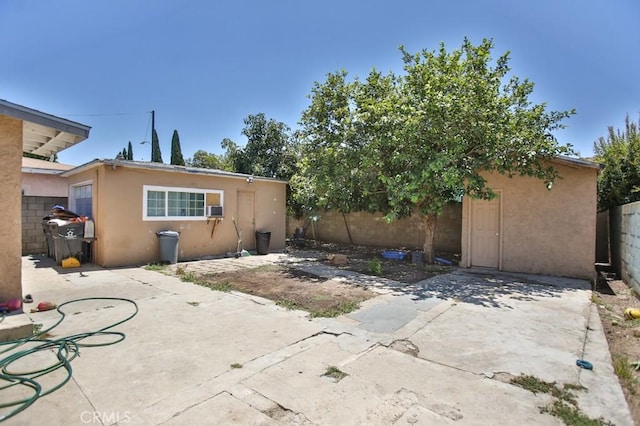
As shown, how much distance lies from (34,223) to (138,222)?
16.3 feet

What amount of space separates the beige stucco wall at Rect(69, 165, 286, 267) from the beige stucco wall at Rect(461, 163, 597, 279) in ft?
28.8

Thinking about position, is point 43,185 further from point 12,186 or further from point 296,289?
point 296,289

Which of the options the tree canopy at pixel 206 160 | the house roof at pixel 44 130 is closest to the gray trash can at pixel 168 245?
the house roof at pixel 44 130

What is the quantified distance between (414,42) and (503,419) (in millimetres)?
10176

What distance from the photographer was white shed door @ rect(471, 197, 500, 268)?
9.77m

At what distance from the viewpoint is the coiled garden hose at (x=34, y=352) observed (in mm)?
2833

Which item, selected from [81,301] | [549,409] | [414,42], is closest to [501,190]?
[414,42]

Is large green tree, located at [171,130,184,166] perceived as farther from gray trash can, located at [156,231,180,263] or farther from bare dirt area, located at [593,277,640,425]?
bare dirt area, located at [593,277,640,425]

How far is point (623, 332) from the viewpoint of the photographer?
5027 mm

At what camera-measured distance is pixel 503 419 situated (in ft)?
8.87

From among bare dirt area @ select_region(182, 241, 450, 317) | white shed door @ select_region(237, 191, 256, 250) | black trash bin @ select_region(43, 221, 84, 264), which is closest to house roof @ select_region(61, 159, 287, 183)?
white shed door @ select_region(237, 191, 256, 250)

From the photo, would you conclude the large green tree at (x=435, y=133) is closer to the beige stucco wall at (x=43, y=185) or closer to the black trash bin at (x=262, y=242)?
the black trash bin at (x=262, y=242)

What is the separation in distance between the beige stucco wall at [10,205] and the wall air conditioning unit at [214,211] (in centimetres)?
638

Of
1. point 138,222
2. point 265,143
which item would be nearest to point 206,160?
point 265,143
